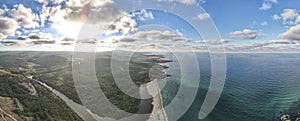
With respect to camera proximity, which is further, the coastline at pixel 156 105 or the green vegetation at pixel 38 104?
the green vegetation at pixel 38 104

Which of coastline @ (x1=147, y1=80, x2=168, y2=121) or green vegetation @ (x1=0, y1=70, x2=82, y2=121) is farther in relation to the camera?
green vegetation @ (x1=0, y1=70, x2=82, y2=121)

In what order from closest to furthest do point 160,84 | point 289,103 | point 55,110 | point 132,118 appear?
point 132,118 → point 55,110 → point 289,103 → point 160,84

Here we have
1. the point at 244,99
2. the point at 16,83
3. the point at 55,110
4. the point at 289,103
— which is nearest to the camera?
the point at 55,110

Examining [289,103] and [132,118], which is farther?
[289,103]

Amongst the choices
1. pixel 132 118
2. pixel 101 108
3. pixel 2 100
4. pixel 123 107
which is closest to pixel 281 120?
pixel 132 118

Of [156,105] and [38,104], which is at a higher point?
[38,104]

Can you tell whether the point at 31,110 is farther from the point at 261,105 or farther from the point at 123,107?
the point at 261,105

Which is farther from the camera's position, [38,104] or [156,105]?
[156,105]

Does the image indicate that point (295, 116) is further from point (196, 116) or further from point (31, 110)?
A: point (31, 110)
